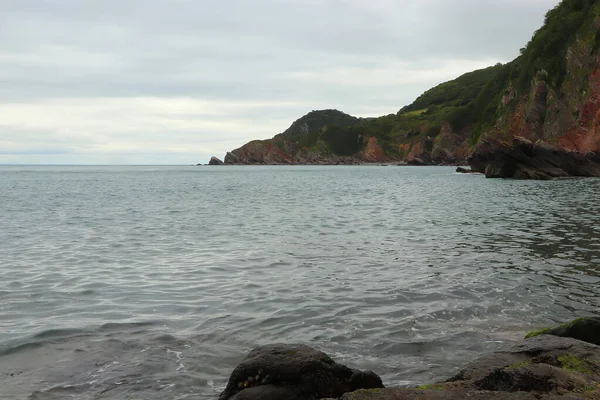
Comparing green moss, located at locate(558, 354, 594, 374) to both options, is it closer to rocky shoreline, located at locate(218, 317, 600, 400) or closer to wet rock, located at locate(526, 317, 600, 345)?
rocky shoreline, located at locate(218, 317, 600, 400)

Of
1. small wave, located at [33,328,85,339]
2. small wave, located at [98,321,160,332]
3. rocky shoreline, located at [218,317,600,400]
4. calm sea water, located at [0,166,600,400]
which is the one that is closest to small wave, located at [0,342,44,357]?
calm sea water, located at [0,166,600,400]

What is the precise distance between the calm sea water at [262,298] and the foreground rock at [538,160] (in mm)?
48124

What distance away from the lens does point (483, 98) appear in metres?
170

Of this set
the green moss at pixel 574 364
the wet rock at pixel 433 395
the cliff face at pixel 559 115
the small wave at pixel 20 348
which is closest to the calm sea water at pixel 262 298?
the small wave at pixel 20 348

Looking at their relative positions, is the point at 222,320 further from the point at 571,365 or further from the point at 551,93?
the point at 551,93

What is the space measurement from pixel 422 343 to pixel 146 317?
602 centimetres

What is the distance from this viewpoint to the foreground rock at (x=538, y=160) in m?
70.6

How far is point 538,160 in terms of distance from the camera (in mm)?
72875

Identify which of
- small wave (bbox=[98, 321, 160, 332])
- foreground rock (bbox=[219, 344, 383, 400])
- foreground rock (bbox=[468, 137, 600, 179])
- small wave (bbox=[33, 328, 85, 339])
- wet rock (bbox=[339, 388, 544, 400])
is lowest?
small wave (bbox=[98, 321, 160, 332])

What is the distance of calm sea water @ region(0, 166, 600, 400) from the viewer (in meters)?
8.51

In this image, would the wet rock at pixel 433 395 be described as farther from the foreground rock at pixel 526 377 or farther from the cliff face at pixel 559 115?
the cliff face at pixel 559 115

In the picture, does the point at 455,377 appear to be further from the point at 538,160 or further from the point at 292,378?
the point at 538,160

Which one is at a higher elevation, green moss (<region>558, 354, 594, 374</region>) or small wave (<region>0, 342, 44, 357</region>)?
green moss (<region>558, 354, 594, 374</region>)

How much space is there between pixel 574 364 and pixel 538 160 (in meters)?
73.7
